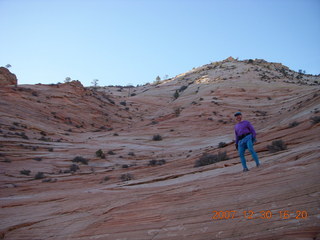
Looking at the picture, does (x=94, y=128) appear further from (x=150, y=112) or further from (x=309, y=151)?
(x=309, y=151)

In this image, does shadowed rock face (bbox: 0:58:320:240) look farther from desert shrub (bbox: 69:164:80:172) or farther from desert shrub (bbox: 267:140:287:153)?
desert shrub (bbox: 267:140:287:153)

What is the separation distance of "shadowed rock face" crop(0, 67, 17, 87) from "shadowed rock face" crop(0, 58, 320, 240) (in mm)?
1963

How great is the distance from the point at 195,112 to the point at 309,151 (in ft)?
76.3

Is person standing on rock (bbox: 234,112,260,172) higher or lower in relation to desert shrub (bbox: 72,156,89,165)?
lower

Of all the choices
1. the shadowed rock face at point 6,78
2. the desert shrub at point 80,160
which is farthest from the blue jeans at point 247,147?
the shadowed rock face at point 6,78

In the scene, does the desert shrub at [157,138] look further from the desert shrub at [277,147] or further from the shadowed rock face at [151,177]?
the desert shrub at [277,147]

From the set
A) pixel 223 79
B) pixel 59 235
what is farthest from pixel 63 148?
pixel 223 79

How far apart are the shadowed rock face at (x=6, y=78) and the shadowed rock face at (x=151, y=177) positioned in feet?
6.44

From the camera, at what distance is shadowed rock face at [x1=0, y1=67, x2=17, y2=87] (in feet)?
97.3

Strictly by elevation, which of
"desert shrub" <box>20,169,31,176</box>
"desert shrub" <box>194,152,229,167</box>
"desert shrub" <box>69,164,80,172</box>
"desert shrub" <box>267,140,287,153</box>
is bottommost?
"desert shrub" <box>194,152,229,167</box>

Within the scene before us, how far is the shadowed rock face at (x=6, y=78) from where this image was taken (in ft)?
97.3

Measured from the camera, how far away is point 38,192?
9.42 m
